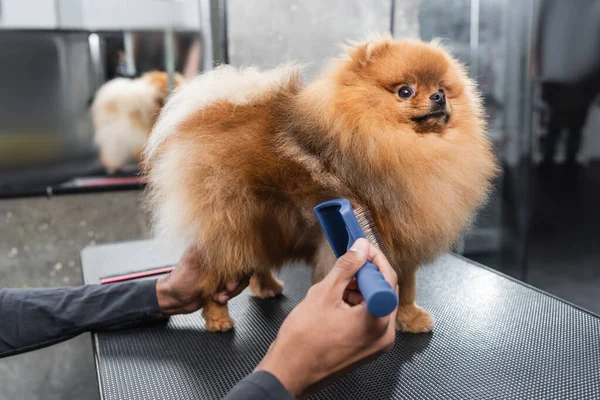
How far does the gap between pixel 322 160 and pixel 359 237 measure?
28 centimetres

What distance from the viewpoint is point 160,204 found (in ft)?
3.67

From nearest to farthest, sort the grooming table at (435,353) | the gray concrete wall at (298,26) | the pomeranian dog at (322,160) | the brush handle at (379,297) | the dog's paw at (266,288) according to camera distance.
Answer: the brush handle at (379,297)
the grooming table at (435,353)
the pomeranian dog at (322,160)
the dog's paw at (266,288)
the gray concrete wall at (298,26)

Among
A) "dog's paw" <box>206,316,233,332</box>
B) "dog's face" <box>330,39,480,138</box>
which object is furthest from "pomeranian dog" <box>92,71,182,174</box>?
"dog's face" <box>330,39,480,138</box>

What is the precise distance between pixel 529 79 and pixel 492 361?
1.54 metres

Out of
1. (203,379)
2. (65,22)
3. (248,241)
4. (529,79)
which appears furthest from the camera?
(529,79)

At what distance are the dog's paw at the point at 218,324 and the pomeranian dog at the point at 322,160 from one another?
13cm

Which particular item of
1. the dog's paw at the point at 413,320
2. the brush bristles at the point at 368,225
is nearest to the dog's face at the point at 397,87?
the brush bristles at the point at 368,225

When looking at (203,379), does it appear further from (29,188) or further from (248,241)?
(29,188)

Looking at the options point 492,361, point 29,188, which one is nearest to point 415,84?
point 492,361

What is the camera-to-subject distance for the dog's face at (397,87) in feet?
3.37

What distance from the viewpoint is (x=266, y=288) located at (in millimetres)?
1364

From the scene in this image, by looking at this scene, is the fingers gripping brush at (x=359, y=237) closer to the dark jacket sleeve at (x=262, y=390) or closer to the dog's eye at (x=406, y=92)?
the dark jacket sleeve at (x=262, y=390)

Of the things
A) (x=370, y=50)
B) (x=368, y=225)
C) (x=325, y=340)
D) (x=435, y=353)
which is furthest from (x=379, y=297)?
(x=370, y=50)

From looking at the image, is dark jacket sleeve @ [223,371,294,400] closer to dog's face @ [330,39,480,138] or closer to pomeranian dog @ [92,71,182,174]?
dog's face @ [330,39,480,138]
